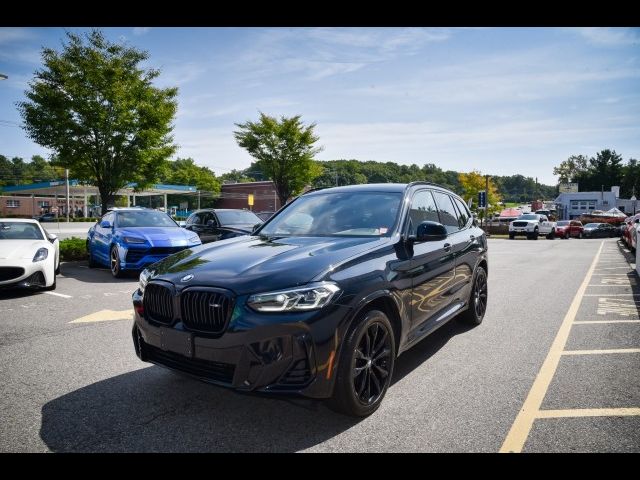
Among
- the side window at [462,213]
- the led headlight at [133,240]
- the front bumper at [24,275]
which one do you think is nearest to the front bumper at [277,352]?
the side window at [462,213]

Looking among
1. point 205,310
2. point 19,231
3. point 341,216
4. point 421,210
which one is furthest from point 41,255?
point 421,210

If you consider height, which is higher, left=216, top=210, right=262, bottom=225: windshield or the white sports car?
left=216, top=210, right=262, bottom=225: windshield

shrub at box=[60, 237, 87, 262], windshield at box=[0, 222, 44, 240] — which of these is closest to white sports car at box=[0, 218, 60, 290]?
windshield at box=[0, 222, 44, 240]

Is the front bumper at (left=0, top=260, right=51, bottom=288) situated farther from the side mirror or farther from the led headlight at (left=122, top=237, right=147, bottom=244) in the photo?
the side mirror

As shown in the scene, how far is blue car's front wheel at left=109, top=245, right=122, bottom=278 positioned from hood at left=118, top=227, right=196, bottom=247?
463mm

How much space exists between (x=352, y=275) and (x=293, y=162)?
3492cm

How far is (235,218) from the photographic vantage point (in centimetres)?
1333

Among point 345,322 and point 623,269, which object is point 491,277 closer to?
point 623,269

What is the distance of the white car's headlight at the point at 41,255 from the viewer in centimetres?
784

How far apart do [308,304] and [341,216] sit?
1.63 m

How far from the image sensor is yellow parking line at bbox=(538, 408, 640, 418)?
3.15m

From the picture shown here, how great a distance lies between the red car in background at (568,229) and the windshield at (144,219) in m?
32.5
